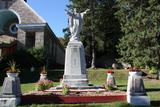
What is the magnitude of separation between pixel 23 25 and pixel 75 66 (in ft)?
84.6

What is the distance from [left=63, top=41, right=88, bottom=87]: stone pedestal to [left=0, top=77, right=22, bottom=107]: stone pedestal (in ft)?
16.7

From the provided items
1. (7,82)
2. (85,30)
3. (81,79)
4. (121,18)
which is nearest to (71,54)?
(81,79)

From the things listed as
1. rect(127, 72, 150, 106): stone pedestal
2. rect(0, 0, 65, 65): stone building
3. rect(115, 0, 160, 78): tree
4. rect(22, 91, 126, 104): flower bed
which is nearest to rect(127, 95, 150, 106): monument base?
rect(127, 72, 150, 106): stone pedestal

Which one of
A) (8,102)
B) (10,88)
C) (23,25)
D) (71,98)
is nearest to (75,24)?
(71,98)

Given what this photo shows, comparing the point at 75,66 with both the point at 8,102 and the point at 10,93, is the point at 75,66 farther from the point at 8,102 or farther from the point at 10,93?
the point at 8,102

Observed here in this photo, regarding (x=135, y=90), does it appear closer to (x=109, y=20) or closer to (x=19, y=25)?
(x=19, y=25)

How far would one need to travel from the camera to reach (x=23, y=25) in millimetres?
45094

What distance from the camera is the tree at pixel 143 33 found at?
34.1 meters

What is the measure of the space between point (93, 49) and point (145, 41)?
55.3 ft

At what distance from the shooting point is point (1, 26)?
4844cm

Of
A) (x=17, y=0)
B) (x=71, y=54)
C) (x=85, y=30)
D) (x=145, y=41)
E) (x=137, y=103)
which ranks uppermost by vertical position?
(x=17, y=0)

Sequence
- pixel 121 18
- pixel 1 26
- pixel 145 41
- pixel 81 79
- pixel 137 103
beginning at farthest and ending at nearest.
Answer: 1. pixel 1 26
2. pixel 121 18
3. pixel 145 41
4. pixel 81 79
5. pixel 137 103

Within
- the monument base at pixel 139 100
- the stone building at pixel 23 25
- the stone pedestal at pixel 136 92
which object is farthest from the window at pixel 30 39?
the monument base at pixel 139 100

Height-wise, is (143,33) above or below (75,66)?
above
